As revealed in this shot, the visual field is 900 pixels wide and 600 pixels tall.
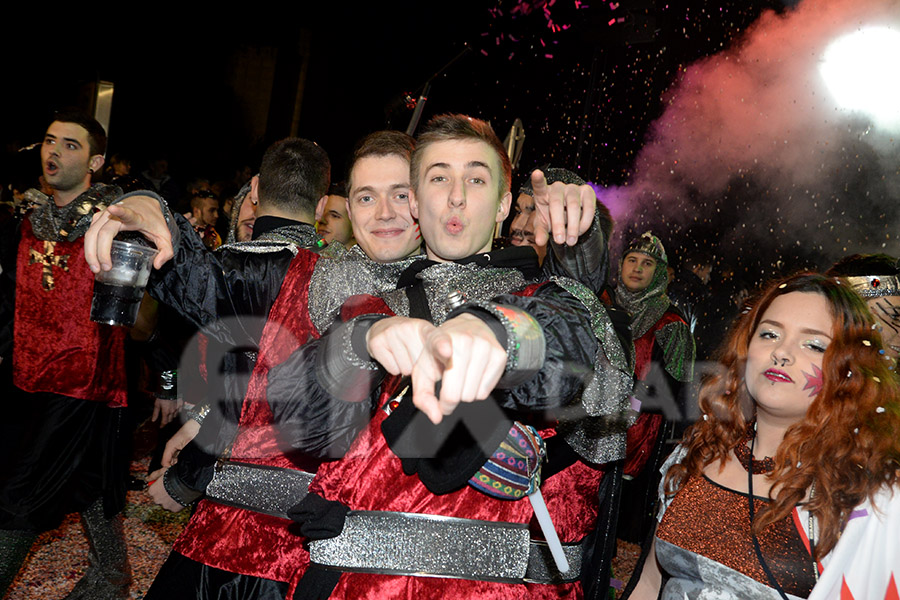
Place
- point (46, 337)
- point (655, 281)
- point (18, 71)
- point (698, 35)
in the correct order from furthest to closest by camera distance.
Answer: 1. point (18, 71)
2. point (698, 35)
3. point (655, 281)
4. point (46, 337)

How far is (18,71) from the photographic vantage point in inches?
401

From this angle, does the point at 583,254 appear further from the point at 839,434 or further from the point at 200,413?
the point at 200,413

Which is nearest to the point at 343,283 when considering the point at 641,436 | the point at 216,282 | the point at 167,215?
the point at 216,282

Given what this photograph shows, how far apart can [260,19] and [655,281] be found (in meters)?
8.93

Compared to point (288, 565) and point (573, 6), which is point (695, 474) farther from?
point (573, 6)

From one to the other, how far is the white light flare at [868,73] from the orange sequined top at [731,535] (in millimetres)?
8061

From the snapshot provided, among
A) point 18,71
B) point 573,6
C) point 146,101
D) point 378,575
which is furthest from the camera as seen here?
point 146,101

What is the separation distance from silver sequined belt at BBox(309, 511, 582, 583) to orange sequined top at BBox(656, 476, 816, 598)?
776 mm

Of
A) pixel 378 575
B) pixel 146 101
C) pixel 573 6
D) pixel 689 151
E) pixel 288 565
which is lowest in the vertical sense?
pixel 288 565

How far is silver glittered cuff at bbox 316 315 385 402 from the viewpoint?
1.38 metres

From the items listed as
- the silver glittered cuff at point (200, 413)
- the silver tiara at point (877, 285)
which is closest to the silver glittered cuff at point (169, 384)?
the silver glittered cuff at point (200, 413)

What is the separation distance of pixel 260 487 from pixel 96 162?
2.48m

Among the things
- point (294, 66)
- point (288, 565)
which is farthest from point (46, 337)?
point (294, 66)

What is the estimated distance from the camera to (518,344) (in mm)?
1107
